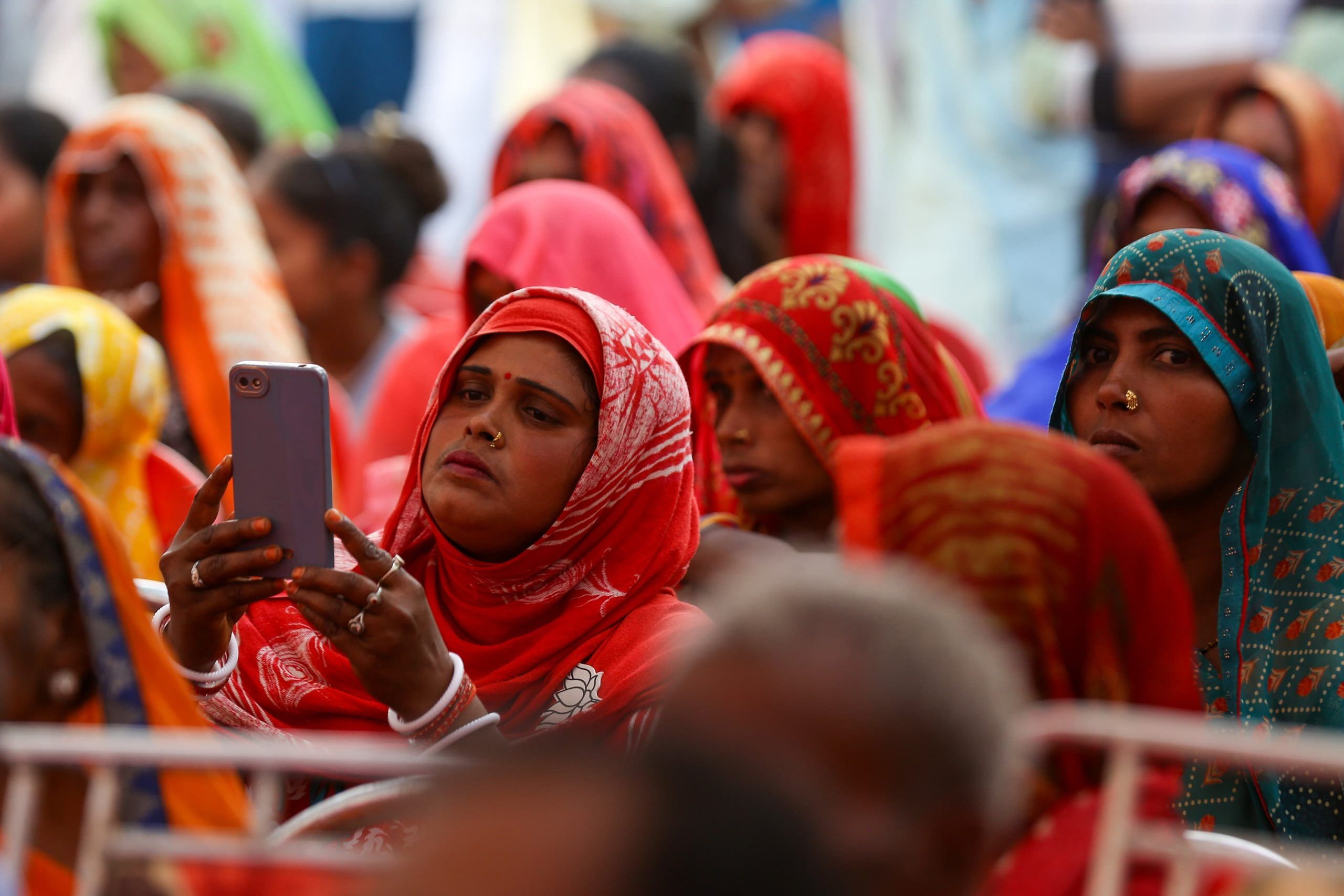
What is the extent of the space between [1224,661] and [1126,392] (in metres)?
0.47

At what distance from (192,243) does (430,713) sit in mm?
Result: 3064

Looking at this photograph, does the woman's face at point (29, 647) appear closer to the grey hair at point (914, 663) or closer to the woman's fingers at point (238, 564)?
the woman's fingers at point (238, 564)

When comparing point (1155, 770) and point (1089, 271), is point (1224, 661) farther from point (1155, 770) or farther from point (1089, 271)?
point (1089, 271)

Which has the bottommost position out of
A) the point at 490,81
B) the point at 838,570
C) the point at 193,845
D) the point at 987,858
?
the point at 490,81

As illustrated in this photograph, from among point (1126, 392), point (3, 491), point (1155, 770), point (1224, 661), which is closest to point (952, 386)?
point (1126, 392)

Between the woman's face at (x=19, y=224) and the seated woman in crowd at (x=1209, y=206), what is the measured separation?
312 centimetres

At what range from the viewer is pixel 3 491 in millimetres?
2150

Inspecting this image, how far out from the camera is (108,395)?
4.03m

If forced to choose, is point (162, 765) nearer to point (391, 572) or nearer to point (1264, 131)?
point (391, 572)

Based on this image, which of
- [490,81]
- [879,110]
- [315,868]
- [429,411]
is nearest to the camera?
[315,868]

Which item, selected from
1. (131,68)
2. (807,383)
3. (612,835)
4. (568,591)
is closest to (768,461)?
(807,383)

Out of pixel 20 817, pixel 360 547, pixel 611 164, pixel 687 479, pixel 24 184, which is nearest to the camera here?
pixel 20 817

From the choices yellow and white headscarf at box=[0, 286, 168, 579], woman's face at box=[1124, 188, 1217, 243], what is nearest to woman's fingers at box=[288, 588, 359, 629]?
yellow and white headscarf at box=[0, 286, 168, 579]

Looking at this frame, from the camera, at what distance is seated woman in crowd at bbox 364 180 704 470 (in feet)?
14.0
